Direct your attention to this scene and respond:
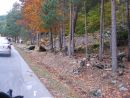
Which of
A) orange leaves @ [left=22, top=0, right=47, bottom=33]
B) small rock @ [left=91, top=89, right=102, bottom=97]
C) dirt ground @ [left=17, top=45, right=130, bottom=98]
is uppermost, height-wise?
orange leaves @ [left=22, top=0, right=47, bottom=33]

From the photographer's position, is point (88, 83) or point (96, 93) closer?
point (96, 93)

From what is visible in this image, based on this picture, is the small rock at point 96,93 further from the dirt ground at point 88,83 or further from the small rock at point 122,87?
the small rock at point 122,87

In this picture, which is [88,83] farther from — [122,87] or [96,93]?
[96,93]

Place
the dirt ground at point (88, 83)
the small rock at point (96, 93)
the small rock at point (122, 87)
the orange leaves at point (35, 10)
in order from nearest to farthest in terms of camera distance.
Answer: the dirt ground at point (88, 83)
the small rock at point (96, 93)
the small rock at point (122, 87)
the orange leaves at point (35, 10)

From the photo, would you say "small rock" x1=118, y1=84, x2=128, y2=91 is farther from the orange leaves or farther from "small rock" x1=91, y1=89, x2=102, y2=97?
the orange leaves

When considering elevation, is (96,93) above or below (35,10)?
below

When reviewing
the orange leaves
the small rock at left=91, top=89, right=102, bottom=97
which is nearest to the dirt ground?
the small rock at left=91, top=89, right=102, bottom=97

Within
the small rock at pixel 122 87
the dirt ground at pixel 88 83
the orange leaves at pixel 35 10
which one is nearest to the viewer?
the dirt ground at pixel 88 83

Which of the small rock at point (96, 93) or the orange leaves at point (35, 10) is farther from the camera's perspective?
the orange leaves at point (35, 10)

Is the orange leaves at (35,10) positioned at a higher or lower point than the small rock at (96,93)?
higher

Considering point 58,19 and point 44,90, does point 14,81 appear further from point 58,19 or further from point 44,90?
point 58,19

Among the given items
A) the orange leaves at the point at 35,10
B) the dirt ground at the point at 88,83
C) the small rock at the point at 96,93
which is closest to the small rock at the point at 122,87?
the dirt ground at the point at 88,83

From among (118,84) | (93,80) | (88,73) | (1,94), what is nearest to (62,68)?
(88,73)

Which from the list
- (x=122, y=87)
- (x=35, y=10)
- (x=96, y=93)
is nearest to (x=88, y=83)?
(x=122, y=87)
